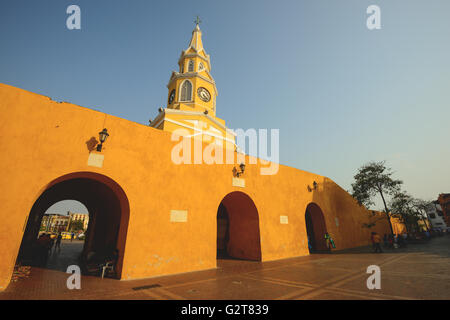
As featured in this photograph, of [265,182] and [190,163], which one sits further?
[265,182]

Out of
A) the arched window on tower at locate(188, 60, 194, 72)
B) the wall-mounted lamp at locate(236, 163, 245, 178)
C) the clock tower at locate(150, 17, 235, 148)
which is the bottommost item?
the wall-mounted lamp at locate(236, 163, 245, 178)

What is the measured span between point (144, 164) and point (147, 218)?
74.0 inches

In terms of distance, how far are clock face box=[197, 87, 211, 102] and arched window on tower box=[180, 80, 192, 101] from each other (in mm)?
882

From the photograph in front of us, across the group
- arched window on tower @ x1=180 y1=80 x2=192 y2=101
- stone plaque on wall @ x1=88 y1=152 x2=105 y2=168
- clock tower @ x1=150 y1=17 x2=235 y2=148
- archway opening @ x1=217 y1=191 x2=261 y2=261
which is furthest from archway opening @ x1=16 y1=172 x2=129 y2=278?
arched window on tower @ x1=180 y1=80 x2=192 y2=101

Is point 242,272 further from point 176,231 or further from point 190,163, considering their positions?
point 190,163

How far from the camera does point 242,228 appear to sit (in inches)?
430

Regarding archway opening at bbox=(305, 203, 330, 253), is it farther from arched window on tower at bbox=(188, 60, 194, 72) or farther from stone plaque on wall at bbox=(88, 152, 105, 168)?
arched window on tower at bbox=(188, 60, 194, 72)

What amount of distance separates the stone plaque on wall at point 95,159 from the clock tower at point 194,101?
9.65 metres

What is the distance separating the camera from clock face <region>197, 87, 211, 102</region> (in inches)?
779

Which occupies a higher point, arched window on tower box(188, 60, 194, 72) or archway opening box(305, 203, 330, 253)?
arched window on tower box(188, 60, 194, 72)

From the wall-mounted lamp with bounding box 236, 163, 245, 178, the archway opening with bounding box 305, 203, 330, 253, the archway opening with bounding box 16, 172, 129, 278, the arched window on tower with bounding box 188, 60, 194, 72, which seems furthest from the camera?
the arched window on tower with bounding box 188, 60, 194, 72

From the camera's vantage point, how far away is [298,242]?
11883mm

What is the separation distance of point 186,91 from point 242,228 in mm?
14537
